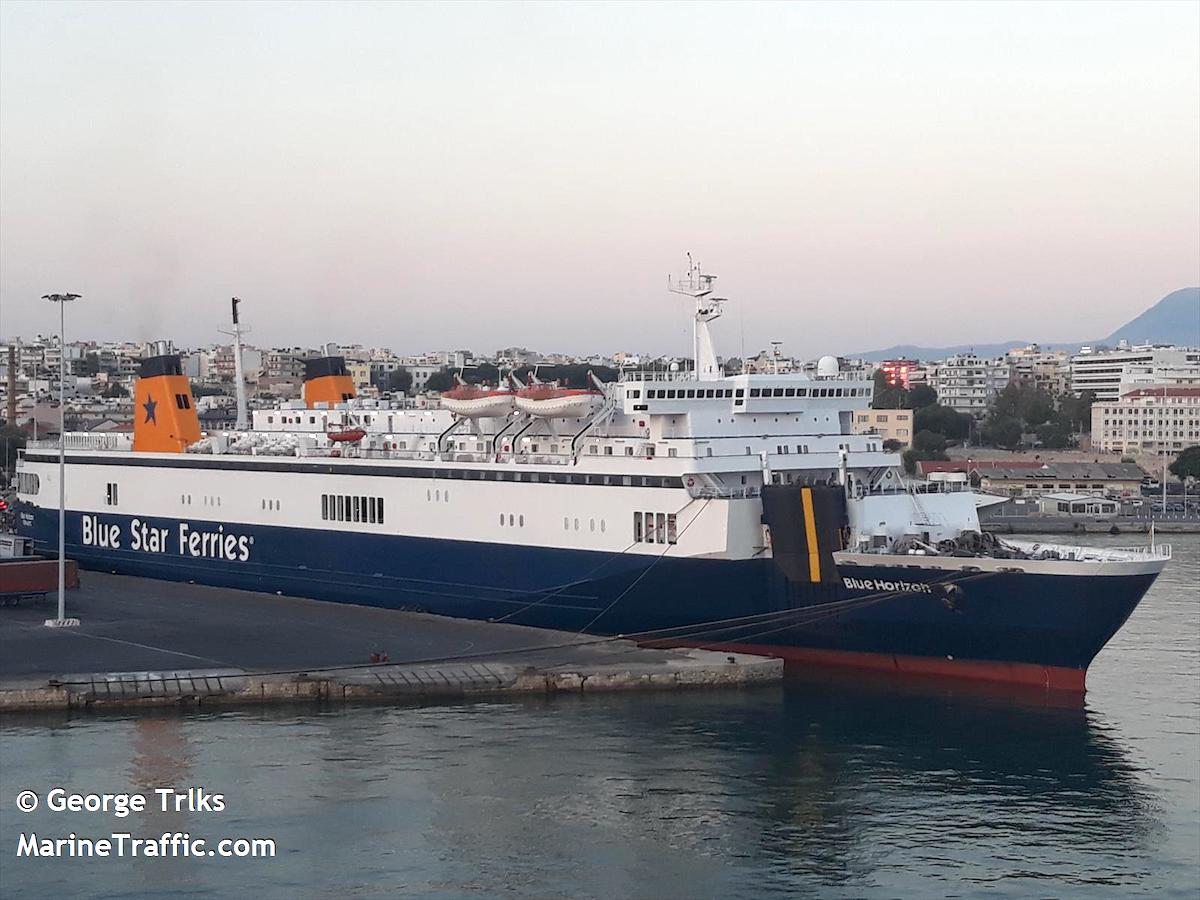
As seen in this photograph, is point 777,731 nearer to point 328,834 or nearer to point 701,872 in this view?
point 701,872

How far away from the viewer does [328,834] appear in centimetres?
1925

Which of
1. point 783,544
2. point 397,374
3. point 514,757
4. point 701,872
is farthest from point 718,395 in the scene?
point 397,374

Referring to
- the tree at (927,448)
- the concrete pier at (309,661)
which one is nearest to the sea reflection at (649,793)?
the concrete pier at (309,661)

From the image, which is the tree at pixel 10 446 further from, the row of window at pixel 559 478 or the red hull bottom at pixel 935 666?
the red hull bottom at pixel 935 666

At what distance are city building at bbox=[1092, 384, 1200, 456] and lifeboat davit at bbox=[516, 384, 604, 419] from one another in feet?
266

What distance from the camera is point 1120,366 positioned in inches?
5792

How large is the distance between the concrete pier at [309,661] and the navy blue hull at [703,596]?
686mm

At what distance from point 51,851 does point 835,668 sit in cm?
1472

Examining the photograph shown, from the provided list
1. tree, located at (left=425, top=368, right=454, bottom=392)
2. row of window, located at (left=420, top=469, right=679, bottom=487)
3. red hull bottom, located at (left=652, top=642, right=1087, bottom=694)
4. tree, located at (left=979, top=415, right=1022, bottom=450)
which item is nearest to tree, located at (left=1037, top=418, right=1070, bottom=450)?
tree, located at (left=979, top=415, right=1022, bottom=450)

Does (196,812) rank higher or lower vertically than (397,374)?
lower

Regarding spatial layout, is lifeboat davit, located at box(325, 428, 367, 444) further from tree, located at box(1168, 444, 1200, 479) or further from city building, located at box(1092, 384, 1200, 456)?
city building, located at box(1092, 384, 1200, 456)

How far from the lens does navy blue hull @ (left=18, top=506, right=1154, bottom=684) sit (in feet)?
87.2

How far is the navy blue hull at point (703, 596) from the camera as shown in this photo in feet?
87.2

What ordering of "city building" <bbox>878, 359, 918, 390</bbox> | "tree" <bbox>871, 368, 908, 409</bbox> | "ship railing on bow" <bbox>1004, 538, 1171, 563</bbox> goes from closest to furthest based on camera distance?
"ship railing on bow" <bbox>1004, 538, 1171, 563</bbox>, "tree" <bbox>871, 368, 908, 409</bbox>, "city building" <bbox>878, 359, 918, 390</bbox>
